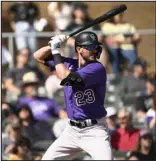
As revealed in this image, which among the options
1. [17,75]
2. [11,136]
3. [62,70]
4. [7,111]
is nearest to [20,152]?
[11,136]

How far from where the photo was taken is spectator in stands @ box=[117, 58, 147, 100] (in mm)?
10367

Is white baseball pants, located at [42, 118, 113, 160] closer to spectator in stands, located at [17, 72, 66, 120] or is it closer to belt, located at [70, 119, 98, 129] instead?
belt, located at [70, 119, 98, 129]

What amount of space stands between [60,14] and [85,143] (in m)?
5.03

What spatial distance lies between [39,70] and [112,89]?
122cm

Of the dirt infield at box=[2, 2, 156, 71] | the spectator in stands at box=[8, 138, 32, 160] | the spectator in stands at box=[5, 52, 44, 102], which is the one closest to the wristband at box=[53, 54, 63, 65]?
the spectator in stands at box=[8, 138, 32, 160]

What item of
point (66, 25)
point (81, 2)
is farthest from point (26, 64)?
point (81, 2)

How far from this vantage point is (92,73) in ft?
19.7

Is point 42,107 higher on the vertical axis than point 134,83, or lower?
lower

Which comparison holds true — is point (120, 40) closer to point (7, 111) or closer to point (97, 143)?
point (7, 111)

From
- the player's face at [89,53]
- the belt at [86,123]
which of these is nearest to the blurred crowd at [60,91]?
the belt at [86,123]

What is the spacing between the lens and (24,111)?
31.3 feet

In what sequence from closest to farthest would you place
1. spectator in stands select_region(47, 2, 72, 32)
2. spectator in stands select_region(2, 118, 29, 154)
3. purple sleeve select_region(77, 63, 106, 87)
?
1. purple sleeve select_region(77, 63, 106, 87)
2. spectator in stands select_region(2, 118, 29, 154)
3. spectator in stands select_region(47, 2, 72, 32)

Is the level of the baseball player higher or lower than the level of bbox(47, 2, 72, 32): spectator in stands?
lower

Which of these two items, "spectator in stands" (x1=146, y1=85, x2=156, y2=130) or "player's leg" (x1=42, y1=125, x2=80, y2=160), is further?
"spectator in stands" (x1=146, y1=85, x2=156, y2=130)
